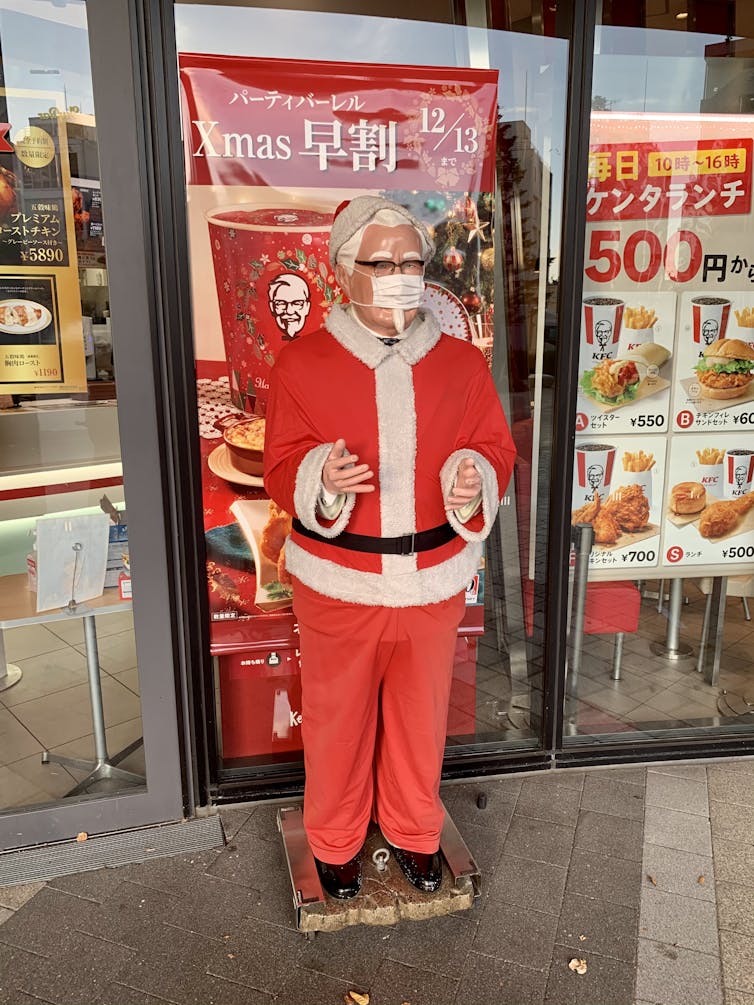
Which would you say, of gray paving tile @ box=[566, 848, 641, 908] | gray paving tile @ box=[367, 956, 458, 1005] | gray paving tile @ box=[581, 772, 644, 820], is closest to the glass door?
gray paving tile @ box=[367, 956, 458, 1005]

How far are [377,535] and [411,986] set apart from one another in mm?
1151

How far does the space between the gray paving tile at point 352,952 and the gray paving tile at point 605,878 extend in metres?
0.41

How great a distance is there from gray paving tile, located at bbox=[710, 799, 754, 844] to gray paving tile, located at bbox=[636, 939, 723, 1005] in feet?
1.82

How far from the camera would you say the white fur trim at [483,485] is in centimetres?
196

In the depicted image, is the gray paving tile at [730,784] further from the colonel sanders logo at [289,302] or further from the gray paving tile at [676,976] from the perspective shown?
the colonel sanders logo at [289,302]

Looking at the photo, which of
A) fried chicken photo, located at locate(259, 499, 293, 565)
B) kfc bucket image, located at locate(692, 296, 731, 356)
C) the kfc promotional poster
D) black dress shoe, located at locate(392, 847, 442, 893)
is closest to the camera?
black dress shoe, located at locate(392, 847, 442, 893)

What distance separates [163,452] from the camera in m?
2.37

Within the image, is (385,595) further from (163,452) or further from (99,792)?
(99,792)

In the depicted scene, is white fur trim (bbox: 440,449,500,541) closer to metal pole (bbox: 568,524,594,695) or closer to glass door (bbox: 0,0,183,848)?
glass door (bbox: 0,0,183,848)

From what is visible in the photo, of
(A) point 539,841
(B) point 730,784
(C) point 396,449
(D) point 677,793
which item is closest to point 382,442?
(C) point 396,449

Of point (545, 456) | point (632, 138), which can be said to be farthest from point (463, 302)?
point (632, 138)

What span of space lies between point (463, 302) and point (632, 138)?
82 centimetres

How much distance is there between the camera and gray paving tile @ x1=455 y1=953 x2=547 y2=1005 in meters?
1.93

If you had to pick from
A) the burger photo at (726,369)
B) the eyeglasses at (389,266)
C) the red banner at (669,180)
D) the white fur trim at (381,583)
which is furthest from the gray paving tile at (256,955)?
the red banner at (669,180)
